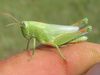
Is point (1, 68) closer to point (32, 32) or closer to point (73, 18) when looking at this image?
point (32, 32)

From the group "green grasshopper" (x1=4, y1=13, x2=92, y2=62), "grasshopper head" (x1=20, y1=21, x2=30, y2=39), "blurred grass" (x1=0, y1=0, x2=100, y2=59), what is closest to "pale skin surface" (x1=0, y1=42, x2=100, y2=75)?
"green grasshopper" (x1=4, y1=13, x2=92, y2=62)

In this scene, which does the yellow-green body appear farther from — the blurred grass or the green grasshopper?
the blurred grass

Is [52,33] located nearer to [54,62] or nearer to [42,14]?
[54,62]

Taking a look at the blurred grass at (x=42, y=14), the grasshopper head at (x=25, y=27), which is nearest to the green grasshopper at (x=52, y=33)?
the grasshopper head at (x=25, y=27)

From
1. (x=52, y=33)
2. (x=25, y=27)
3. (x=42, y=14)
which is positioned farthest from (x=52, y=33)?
(x=42, y=14)

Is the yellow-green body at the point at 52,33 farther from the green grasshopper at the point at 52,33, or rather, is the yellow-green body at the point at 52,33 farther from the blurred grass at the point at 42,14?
the blurred grass at the point at 42,14
